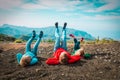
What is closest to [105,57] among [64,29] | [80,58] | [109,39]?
[80,58]

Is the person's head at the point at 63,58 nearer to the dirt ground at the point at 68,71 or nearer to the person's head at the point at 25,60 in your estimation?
the dirt ground at the point at 68,71

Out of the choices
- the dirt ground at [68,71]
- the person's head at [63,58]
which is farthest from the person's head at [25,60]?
the person's head at [63,58]

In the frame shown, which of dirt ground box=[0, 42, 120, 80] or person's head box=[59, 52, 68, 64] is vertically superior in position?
person's head box=[59, 52, 68, 64]

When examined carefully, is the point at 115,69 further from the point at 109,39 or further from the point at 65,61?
the point at 109,39

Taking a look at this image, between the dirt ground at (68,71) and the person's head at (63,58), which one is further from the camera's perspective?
the person's head at (63,58)

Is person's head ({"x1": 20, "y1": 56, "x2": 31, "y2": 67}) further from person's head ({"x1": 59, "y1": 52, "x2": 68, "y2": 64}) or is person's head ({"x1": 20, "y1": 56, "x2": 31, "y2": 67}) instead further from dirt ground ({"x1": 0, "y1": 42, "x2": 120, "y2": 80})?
person's head ({"x1": 59, "y1": 52, "x2": 68, "y2": 64})

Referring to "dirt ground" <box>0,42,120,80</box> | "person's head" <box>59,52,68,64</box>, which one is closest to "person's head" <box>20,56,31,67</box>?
"dirt ground" <box>0,42,120,80</box>

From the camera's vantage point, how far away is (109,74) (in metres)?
7.04

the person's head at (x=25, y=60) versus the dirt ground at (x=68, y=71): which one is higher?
the person's head at (x=25, y=60)

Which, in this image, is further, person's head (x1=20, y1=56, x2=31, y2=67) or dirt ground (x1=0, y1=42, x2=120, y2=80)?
person's head (x1=20, y1=56, x2=31, y2=67)

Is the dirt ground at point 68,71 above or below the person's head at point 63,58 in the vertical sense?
below

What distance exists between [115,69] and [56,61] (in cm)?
287

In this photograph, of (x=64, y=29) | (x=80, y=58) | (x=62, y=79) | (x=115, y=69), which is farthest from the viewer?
(x=64, y=29)

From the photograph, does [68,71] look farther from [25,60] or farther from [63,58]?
[25,60]
